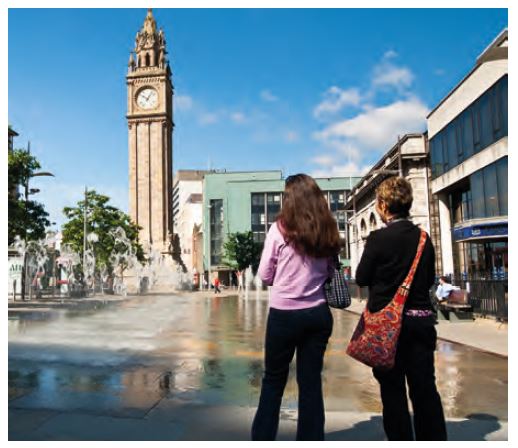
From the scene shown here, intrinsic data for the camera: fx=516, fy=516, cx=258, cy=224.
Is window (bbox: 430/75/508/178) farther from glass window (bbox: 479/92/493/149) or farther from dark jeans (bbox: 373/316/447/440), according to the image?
dark jeans (bbox: 373/316/447/440)

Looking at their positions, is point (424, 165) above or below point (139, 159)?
below

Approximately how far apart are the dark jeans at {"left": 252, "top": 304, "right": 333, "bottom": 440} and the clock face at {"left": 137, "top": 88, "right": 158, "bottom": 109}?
3357 inches

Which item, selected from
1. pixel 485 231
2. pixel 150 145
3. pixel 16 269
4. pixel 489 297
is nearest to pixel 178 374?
pixel 489 297

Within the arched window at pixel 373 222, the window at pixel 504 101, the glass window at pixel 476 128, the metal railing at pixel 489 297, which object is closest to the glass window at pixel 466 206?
the glass window at pixel 476 128

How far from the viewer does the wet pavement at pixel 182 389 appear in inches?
166

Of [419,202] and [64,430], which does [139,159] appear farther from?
[64,430]

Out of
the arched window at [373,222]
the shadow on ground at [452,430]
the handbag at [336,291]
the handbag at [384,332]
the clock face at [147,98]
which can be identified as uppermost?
the clock face at [147,98]

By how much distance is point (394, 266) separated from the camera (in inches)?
140

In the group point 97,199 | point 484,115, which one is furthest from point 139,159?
point 484,115

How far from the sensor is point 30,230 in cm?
2627

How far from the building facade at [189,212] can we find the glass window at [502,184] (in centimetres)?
9289

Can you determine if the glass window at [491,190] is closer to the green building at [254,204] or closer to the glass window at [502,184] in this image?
the glass window at [502,184]

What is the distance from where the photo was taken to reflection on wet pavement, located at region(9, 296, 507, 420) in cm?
524
